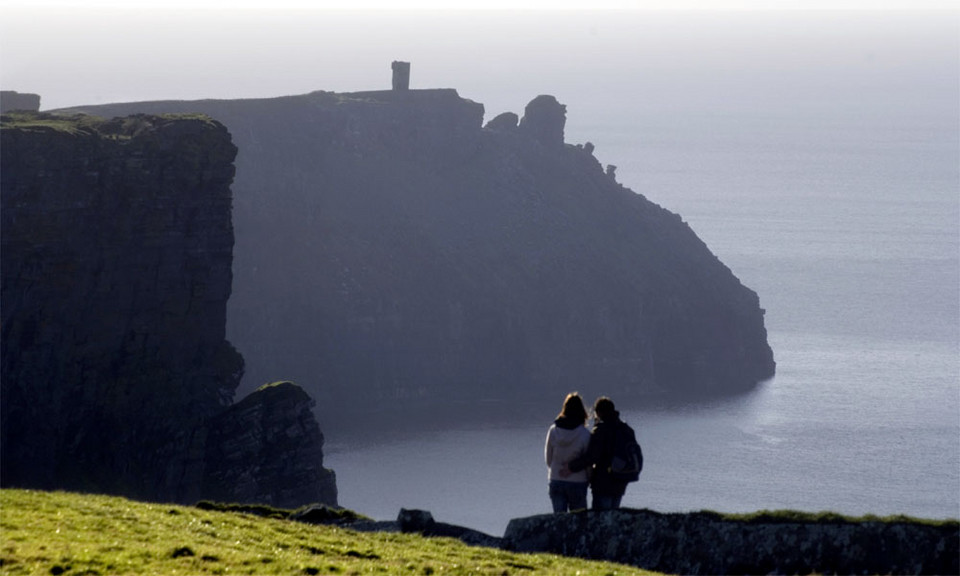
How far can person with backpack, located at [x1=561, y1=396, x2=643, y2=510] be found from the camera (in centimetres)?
2577

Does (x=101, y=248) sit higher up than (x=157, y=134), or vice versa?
(x=157, y=134)

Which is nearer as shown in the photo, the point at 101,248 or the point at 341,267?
the point at 101,248

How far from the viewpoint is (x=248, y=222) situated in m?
188

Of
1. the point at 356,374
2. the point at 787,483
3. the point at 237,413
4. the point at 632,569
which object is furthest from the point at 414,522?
the point at 356,374

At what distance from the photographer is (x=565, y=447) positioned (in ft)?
85.8

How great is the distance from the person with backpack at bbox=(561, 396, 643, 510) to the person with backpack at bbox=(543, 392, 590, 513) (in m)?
0.18

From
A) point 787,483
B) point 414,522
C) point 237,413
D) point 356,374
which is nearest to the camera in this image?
point 414,522

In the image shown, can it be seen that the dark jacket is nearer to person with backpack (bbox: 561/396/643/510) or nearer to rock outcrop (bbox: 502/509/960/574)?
person with backpack (bbox: 561/396/643/510)

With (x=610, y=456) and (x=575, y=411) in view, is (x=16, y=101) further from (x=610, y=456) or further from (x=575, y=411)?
(x=610, y=456)

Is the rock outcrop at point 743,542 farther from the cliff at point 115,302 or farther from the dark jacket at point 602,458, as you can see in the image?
the cliff at point 115,302

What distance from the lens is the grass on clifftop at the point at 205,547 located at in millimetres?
21812

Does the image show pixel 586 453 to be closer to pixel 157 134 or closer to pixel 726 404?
pixel 157 134

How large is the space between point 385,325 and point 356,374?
359 inches

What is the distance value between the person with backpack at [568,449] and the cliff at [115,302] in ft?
195
